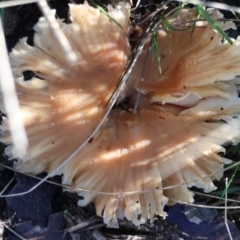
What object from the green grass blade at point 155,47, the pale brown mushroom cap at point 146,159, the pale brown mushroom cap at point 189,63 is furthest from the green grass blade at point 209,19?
the pale brown mushroom cap at point 146,159

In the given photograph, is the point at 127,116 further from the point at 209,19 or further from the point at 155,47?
the point at 209,19

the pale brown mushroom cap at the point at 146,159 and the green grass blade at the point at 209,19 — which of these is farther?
the pale brown mushroom cap at the point at 146,159

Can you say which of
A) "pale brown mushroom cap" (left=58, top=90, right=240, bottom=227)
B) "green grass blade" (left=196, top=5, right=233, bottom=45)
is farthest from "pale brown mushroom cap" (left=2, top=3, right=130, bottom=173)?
"green grass blade" (left=196, top=5, right=233, bottom=45)

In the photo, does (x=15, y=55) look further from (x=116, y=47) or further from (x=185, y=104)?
(x=185, y=104)

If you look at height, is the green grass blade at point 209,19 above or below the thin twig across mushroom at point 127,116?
above

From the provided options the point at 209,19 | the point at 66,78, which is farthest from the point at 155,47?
the point at 66,78

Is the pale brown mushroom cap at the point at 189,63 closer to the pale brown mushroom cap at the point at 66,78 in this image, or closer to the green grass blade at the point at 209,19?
the green grass blade at the point at 209,19

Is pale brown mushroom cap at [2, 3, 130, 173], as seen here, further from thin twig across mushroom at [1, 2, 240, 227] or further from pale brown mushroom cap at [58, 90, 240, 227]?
pale brown mushroom cap at [58, 90, 240, 227]
